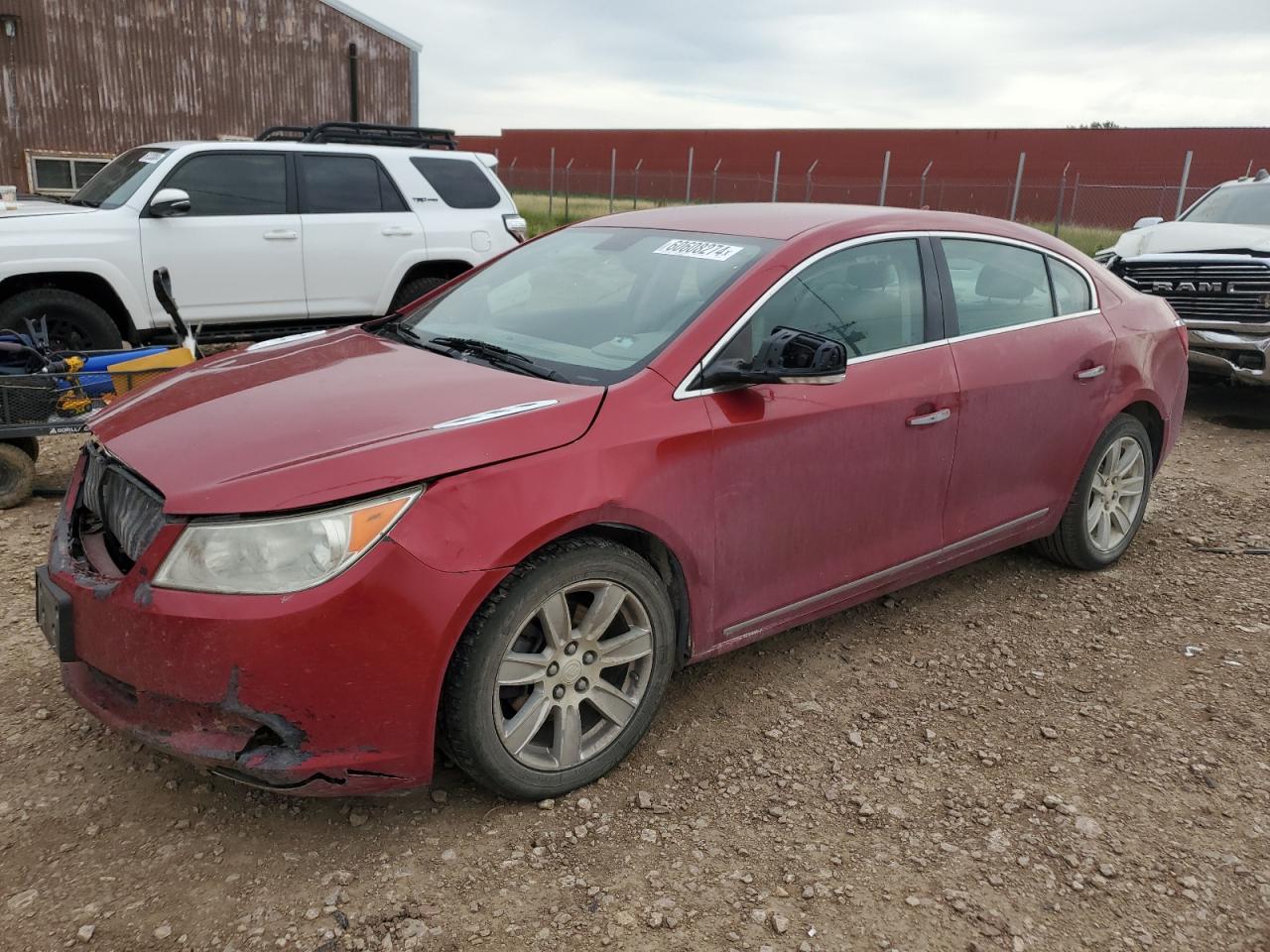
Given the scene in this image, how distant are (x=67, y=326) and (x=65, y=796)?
15.7 feet

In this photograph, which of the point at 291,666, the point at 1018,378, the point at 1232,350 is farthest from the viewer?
the point at 1232,350

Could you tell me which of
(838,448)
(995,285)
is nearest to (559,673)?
(838,448)

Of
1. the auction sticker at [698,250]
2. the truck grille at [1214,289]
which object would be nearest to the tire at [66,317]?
the auction sticker at [698,250]

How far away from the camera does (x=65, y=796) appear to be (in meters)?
2.80

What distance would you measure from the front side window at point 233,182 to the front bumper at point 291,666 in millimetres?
5772

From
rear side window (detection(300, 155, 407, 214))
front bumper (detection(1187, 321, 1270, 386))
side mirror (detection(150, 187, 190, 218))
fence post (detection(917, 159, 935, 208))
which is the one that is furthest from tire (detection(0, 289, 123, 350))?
fence post (detection(917, 159, 935, 208))

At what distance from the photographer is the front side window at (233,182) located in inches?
291

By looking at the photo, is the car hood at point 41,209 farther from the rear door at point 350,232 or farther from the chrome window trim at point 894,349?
the chrome window trim at point 894,349

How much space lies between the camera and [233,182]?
757cm

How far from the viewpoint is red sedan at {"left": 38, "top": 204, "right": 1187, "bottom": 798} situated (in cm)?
236

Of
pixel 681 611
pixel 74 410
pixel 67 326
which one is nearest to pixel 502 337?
pixel 681 611

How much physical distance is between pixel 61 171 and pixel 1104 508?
18.4 metres

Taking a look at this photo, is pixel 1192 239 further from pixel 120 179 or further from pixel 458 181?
pixel 120 179

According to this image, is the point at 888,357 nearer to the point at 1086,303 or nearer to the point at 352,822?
the point at 1086,303
